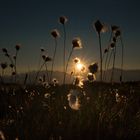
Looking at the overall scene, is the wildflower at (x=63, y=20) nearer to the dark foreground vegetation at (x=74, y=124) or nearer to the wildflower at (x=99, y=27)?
the wildflower at (x=99, y=27)

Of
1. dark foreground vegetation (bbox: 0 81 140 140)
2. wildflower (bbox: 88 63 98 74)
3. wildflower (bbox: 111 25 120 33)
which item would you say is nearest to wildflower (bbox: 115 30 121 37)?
wildflower (bbox: 111 25 120 33)

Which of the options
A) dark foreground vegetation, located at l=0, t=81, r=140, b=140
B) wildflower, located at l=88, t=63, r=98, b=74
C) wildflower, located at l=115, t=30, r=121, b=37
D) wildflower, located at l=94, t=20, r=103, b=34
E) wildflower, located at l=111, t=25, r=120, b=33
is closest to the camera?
dark foreground vegetation, located at l=0, t=81, r=140, b=140

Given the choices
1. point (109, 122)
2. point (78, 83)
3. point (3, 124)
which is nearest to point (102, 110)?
point (109, 122)

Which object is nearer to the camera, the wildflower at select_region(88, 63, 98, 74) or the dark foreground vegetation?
the dark foreground vegetation

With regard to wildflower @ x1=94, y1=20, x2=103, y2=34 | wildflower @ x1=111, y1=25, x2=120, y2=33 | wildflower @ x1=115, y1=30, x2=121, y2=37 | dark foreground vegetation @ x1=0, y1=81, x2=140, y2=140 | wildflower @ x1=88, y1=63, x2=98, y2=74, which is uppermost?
wildflower @ x1=111, y1=25, x2=120, y2=33

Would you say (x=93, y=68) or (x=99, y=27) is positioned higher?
(x=99, y=27)

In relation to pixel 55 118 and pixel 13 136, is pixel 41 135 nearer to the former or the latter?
pixel 13 136

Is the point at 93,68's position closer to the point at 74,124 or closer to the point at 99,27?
the point at 99,27

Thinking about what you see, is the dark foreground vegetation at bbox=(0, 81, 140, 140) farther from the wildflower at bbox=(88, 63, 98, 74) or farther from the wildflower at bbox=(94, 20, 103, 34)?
the wildflower at bbox=(94, 20, 103, 34)

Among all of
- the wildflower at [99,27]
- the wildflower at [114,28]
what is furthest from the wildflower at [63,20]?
the wildflower at [99,27]

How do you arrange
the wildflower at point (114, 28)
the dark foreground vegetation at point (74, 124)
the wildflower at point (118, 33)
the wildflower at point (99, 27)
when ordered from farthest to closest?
the wildflower at point (118, 33), the wildflower at point (114, 28), the wildflower at point (99, 27), the dark foreground vegetation at point (74, 124)

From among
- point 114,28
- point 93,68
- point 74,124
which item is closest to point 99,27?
point 93,68

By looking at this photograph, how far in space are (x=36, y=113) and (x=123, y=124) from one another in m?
1.35

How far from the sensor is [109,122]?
18.0 ft
